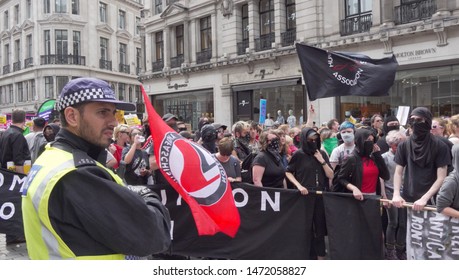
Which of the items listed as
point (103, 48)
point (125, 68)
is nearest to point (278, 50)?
point (103, 48)

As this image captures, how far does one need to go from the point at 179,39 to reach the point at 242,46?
622 centimetres

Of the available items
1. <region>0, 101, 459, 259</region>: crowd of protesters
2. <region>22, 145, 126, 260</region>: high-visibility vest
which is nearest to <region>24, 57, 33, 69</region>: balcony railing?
<region>0, 101, 459, 259</region>: crowd of protesters

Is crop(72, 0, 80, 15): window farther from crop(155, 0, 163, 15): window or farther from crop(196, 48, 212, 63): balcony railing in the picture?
crop(196, 48, 212, 63): balcony railing

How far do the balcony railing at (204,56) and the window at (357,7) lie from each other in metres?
9.65

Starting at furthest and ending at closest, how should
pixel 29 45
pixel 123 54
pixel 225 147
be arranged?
pixel 123 54 → pixel 29 45 → pixel 225 147

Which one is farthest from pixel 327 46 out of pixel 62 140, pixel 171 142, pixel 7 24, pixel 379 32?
pixel 7 24

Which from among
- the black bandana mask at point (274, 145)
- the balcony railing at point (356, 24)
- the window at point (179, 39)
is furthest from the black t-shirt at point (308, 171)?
the window at point (179, 39)

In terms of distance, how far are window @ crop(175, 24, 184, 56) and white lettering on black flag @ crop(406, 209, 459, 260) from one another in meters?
25.6

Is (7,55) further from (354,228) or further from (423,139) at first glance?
(423,139)

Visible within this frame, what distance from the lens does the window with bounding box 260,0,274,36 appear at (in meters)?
23.3

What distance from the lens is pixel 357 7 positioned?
19.1m

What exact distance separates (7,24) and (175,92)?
32812 mm

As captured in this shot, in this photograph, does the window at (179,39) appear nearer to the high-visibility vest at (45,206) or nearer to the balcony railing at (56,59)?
the balcony railing at (56,59)

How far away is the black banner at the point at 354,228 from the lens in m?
5.31
